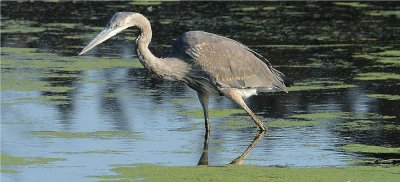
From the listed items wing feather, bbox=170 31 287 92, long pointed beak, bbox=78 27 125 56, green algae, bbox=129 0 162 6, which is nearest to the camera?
long pointed beak, bbox=78 27 125 56

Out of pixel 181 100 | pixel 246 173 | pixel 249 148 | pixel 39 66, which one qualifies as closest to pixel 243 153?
pixel 249 148

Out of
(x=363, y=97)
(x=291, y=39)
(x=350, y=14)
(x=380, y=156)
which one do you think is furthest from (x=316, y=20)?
(x=380, y=156)

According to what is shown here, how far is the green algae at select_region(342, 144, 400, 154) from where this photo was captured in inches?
394

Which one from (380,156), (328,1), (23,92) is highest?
(380,156)

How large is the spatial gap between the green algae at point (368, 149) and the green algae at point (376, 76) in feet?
14.0

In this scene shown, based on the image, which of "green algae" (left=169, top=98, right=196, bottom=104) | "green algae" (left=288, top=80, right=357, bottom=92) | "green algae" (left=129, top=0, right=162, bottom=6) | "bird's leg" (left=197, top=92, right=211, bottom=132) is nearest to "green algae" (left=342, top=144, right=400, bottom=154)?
"bird's leg" (left=197, top=92, right=211, bottom=132)

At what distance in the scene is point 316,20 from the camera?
21.0m

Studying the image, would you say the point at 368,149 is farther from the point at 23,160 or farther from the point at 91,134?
the point at 23,160

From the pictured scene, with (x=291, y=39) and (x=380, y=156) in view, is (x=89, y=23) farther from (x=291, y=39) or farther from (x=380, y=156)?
(x=380, y=156)

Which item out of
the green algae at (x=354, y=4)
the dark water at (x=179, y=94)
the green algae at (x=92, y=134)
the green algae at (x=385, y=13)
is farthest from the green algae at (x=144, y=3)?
the green algae at (x=92, y=134)

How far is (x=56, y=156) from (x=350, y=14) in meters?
12.8

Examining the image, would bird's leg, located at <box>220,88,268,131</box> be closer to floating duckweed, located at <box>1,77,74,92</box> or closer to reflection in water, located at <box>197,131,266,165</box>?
reflection in water, located at <box>197,131,266,165</box>

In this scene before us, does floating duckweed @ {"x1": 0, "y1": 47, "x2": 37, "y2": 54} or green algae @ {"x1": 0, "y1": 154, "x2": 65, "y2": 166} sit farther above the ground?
green algae @ {"x1": 0, "y1": 154, "x2": 65, "y2": 166}

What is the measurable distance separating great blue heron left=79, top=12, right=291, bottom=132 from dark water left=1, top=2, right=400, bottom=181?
1.27ft
